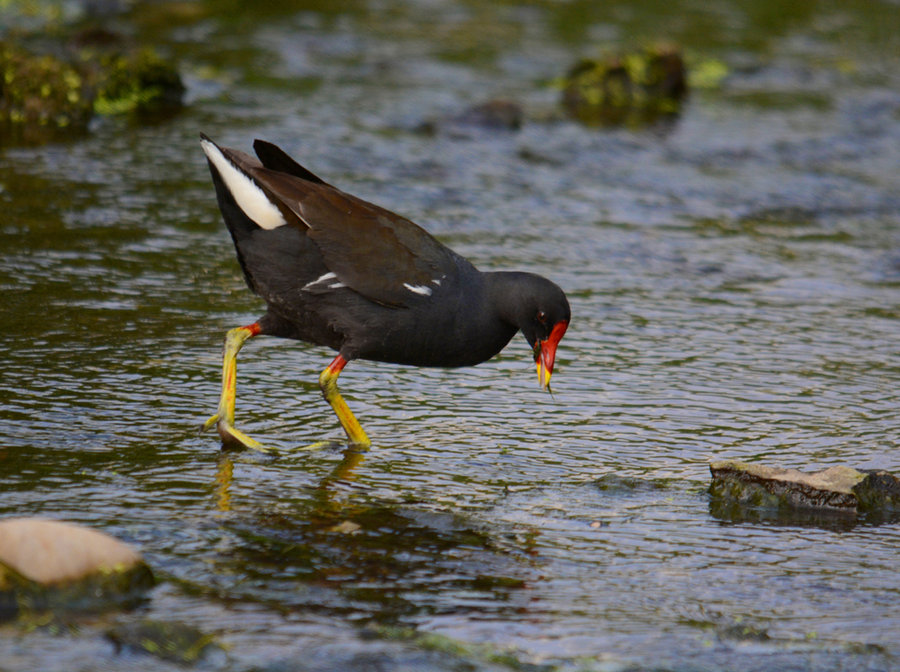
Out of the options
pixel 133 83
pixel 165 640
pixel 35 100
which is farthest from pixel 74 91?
pixel 165 640

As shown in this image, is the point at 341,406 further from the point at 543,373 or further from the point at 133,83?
the point at 133,83

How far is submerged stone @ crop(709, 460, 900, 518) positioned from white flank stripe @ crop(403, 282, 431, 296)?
1.29 m

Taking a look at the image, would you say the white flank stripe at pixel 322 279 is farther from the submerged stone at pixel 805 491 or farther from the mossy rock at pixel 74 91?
the mossy rock at pixel 74 91

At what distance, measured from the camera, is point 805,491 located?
4.60 m

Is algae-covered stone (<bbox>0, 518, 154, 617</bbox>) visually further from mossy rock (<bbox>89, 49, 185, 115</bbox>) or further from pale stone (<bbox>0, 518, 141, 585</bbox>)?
mossy rock (<bbox>89, 49, 185, 115</bbox>)

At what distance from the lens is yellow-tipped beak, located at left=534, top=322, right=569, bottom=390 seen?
5.22m

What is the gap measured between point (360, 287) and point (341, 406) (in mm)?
462

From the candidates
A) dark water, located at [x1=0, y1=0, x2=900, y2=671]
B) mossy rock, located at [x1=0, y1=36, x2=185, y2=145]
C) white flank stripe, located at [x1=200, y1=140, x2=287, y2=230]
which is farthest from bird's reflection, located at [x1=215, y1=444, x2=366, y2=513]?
mossy rock, located at [x1=0, y1=36, x2=185, y2=145]

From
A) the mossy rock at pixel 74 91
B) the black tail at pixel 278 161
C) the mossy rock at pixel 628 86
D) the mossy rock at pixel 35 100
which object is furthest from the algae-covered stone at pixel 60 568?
the mossy rock at pixel 628 86

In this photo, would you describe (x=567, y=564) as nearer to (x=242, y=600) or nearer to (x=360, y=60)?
(x=242, y=600)

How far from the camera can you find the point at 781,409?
18.6ft

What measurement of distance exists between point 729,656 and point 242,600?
131cm

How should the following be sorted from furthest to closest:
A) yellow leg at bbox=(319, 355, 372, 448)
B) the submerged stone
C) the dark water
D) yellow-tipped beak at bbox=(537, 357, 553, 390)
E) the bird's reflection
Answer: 1. yellow-tipped beak at bbox=(537, 357, 553, 390)
2. yellow leg at bbox=(319, 355, 372, 448)
3. the submerged stone
4. the bird's reflection
5. the dark water

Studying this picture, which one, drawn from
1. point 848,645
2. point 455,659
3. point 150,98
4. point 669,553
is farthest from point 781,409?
point 150,98
